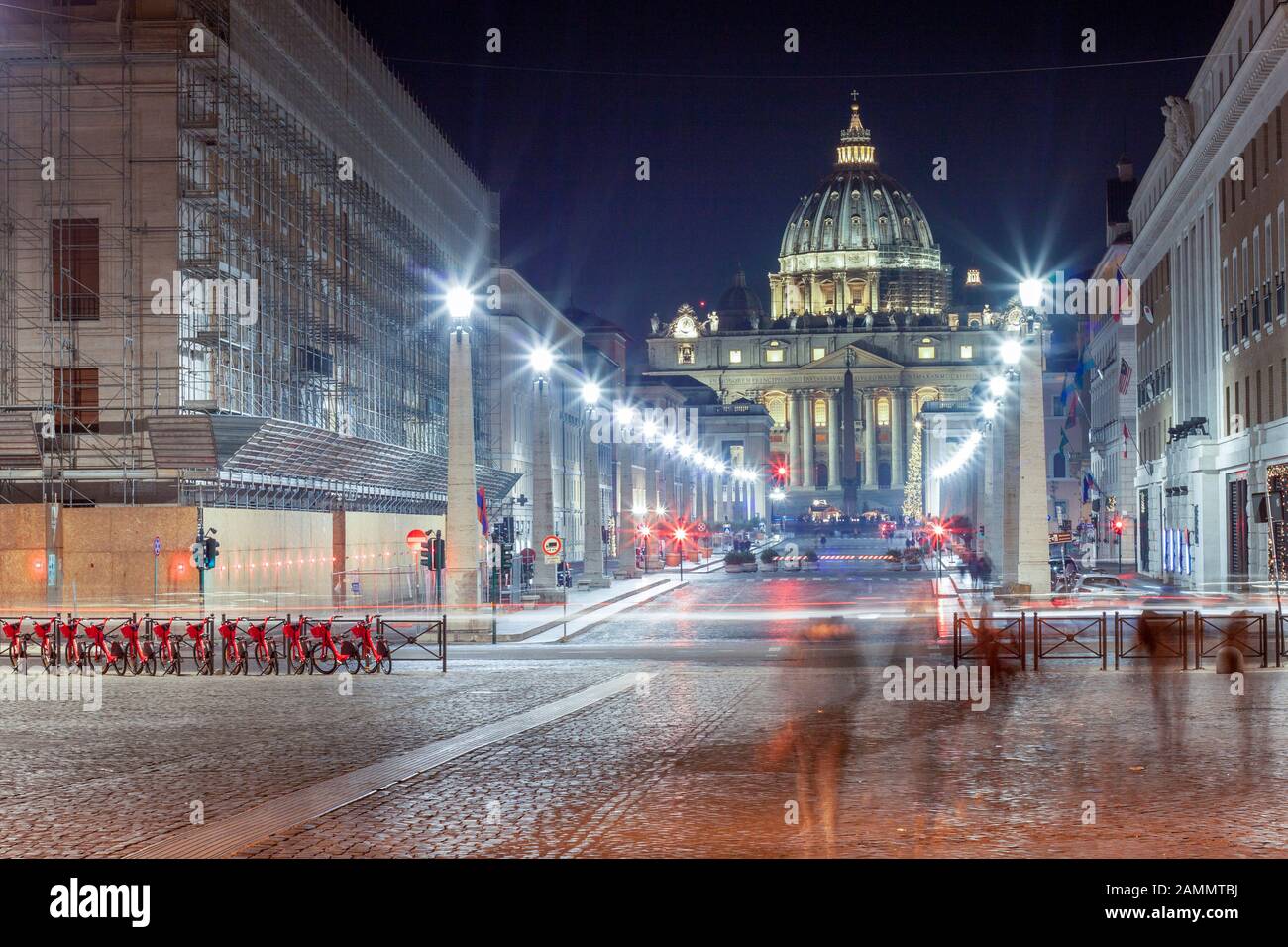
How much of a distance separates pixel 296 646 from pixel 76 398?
74.6 ft

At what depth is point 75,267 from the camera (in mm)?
48438

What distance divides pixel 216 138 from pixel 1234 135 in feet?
95.0

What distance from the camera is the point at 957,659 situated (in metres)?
26.9

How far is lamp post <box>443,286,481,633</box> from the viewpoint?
36750 millimetres

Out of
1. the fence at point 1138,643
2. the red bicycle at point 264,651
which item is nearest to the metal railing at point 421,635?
the red bicycle at point 264,651

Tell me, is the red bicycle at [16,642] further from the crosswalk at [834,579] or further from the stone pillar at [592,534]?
the crosswalk at [834,579]

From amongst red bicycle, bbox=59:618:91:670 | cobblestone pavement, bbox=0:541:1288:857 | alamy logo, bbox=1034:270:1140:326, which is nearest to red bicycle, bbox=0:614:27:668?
red bicycle, bbox=59:618:91:670

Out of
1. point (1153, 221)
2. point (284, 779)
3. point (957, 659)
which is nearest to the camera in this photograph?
point (284, 779)

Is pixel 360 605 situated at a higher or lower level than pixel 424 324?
lower

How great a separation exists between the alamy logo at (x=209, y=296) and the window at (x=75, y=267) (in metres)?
2.29

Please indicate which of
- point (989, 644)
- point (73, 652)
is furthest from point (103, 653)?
point (989, 644)
